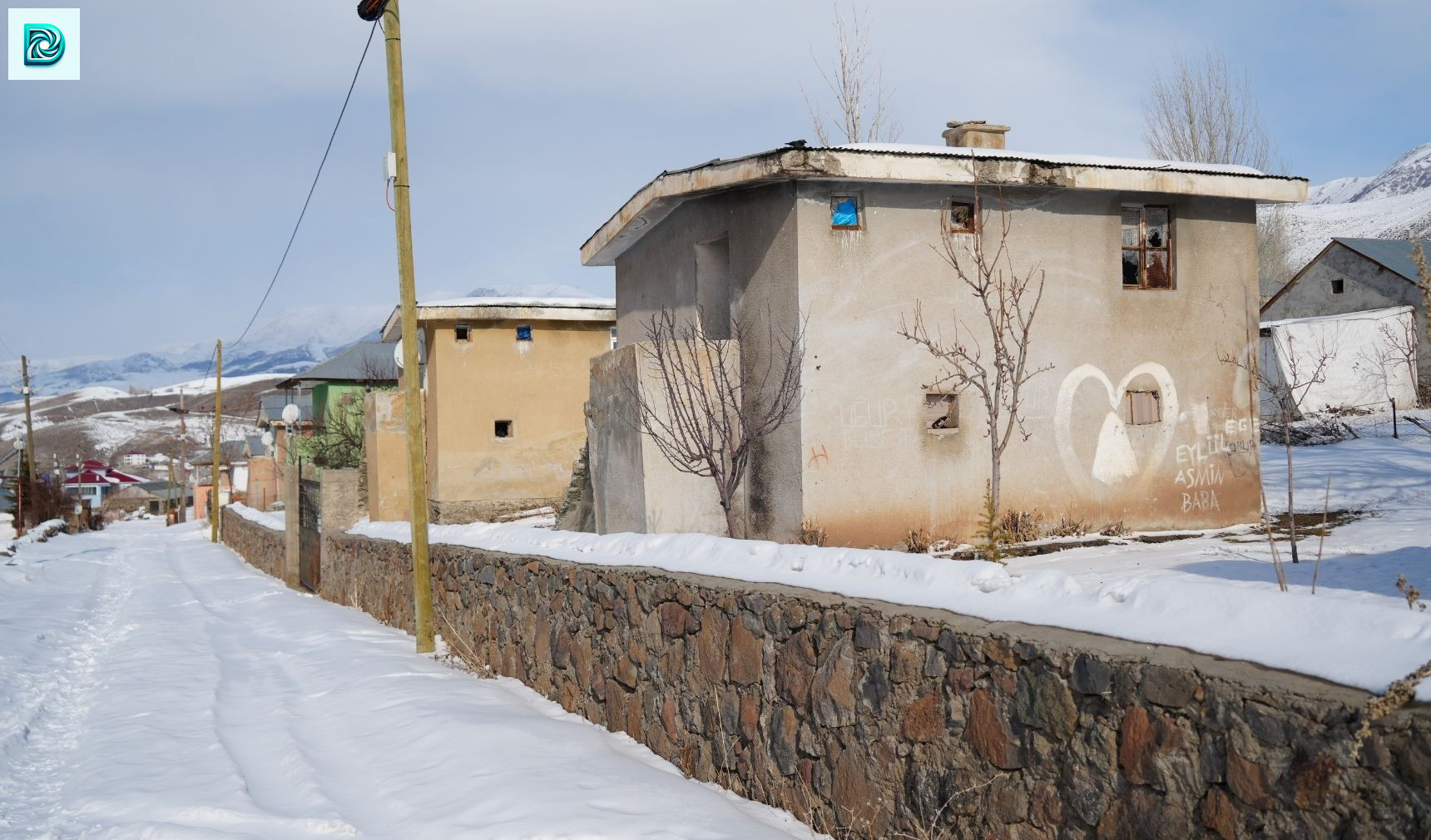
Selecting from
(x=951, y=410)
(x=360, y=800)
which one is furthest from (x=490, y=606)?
(x=951, y=410)

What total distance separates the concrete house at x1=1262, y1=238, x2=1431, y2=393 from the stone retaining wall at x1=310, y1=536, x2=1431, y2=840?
31100mm

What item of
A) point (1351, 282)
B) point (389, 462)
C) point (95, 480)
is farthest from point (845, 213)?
point (95, 480)

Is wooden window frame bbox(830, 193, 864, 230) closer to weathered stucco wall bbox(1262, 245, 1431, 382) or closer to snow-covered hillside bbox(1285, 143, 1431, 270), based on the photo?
weathered stucco wall bbox(1262, 245, 1431, 382)

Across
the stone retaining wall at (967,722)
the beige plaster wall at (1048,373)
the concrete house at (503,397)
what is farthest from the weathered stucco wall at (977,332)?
the concrete house at (503,397)

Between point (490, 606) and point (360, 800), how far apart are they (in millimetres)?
3754

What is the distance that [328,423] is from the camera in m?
41.4

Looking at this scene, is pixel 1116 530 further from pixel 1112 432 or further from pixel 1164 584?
pixel 1164 584

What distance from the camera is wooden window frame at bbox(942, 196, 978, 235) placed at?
42.3 ft

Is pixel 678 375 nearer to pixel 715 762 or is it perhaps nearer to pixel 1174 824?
pixel 715 762

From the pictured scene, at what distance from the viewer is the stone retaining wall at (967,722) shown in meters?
2.91

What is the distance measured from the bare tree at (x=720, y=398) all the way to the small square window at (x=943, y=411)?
179 centimetres

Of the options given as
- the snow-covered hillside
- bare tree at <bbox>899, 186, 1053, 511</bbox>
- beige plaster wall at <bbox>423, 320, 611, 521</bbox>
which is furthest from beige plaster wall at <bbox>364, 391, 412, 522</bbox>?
the snow-covered hillside

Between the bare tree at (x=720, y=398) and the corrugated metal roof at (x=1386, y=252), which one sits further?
the corrugated metal roof at (x=1386, y=252)

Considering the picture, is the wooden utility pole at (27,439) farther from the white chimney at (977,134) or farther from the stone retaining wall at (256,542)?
the white chimney at (977,134)
